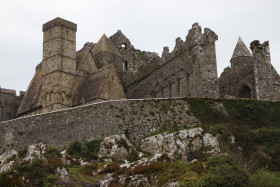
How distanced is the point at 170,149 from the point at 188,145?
5.21 ft

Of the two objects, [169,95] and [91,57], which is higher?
[91,57]

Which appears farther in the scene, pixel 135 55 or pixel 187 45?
pixel 135 55

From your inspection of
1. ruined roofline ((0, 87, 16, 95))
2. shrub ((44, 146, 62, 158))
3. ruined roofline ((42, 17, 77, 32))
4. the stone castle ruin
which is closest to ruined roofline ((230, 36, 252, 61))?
the stone castle ruin

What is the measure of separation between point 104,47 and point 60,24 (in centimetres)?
757

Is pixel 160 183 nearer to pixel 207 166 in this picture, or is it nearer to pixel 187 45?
pixel 207 166

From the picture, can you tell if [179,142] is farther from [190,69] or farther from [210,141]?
[190,69]

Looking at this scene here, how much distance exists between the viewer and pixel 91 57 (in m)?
65.9

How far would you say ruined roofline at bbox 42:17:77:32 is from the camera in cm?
6297

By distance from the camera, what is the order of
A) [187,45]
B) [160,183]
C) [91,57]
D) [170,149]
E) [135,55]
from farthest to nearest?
[135,55] → [91,57] → [187,45] → [170,149] → [160,183]

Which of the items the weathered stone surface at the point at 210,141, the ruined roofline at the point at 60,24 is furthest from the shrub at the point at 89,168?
the ruined roofline at the point at 60,24

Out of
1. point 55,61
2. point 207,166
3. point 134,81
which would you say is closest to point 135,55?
point 134,81

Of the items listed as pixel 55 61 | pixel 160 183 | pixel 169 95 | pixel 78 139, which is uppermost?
pixel 55 61

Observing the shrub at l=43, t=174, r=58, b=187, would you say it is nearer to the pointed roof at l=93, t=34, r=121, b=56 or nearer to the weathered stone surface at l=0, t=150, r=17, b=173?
the weathered stone surface at l=0, t=150, r=17, b=173

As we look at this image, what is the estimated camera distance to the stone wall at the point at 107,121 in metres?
50.4
